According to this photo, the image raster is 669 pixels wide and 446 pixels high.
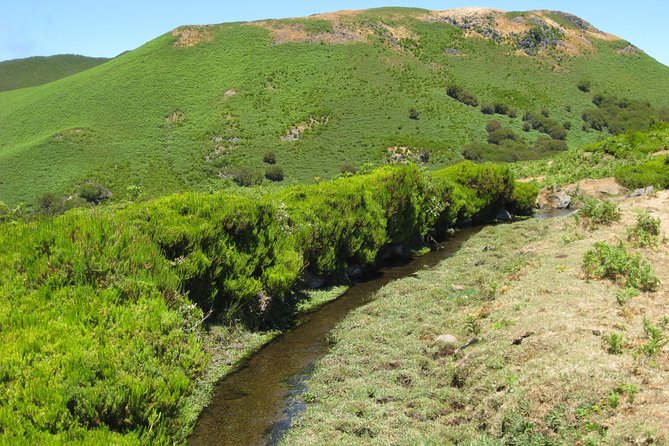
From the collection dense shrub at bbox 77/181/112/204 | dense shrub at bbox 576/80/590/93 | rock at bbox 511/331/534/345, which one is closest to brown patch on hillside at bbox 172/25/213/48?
dense shrub at bbox 77/181/112/204

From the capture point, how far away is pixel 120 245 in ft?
43.2

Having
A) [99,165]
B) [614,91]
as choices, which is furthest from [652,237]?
[614,91]

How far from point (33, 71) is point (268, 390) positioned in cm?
21384

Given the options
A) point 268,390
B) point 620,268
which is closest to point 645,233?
point 620,268

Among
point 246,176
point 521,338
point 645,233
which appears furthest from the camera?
point 246,176

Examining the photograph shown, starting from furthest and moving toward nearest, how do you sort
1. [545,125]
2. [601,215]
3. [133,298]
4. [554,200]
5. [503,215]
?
1. [545,125]
2. [554,200]
3. [503,215]
4. [601,215]
5. [133,298]

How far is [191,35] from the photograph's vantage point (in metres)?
126

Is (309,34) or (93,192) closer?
(93,192)

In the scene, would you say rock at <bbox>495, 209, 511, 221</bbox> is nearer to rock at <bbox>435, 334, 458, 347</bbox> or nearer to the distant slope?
rock at <bbox>435, 334, 458, 347</bbox>

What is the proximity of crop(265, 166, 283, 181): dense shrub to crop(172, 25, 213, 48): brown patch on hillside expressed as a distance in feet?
193

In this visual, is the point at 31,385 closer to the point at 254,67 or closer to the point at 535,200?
the point at 535,200

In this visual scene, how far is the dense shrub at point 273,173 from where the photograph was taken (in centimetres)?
7969

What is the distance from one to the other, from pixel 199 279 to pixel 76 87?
10889cm

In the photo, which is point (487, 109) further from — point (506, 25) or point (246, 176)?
point (246, 176)
